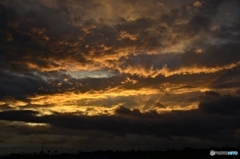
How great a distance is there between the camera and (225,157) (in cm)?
9488

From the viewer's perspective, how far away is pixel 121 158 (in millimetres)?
119688

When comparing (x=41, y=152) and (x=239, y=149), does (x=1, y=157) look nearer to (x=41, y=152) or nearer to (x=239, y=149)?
(x=41, y=152)

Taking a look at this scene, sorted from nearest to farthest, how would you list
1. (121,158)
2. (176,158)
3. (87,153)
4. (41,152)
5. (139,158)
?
(176,158) → (139,158) → (121,158) → (41,152) → (87,153)

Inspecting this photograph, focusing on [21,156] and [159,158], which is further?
[21,156]

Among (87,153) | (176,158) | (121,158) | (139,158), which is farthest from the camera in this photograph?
(87,153)

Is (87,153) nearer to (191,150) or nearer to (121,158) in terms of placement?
(121,158)

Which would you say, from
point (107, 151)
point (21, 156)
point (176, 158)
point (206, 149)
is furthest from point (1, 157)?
point (206, 149)

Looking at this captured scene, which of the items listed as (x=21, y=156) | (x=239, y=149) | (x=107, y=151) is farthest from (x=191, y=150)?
(x=21, y=156)

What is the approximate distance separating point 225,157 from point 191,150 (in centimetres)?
2979

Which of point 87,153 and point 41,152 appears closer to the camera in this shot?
point 41,152

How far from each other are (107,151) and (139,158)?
160 ft

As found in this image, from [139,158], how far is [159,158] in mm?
6550

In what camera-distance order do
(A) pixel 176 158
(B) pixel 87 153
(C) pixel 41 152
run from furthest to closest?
1. (B) pixel 87 153
2. (C) pixel 41 152
3. (A) pixel 176 158

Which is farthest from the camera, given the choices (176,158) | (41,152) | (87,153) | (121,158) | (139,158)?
(87,153)
